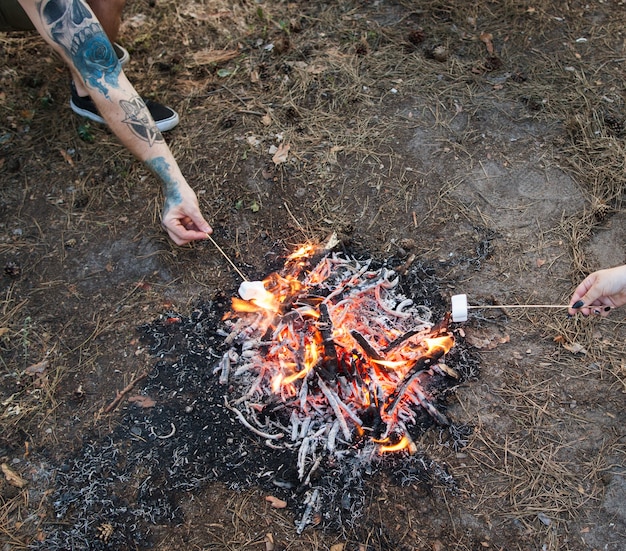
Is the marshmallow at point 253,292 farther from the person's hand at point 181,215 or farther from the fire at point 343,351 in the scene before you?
the person's hand at point 181,215

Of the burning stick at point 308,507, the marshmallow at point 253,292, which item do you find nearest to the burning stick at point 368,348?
the marshmallow at point 253,292

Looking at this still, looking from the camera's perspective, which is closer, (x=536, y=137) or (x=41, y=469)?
(x=41, y=469)

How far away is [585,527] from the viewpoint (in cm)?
225

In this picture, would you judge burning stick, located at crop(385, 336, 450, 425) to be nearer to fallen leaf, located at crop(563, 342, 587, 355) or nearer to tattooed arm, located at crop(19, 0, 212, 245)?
fallen leaf, located at crop(563, 342, 587, 355)

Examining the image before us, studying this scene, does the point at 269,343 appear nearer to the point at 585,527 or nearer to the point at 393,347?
the point at 393,347

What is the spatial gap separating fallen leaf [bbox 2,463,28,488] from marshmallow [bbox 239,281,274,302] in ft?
4.57

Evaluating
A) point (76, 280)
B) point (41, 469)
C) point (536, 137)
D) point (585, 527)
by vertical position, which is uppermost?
point (76, 280)

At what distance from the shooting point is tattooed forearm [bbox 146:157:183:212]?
2746 mm

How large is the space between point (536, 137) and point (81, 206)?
3085 mm

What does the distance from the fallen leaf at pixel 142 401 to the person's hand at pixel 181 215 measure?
853 mm

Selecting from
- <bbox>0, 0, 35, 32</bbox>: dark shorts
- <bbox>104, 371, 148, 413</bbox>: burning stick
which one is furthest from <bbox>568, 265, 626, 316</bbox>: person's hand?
<bbox>0, 0, 35, 32</bbox>: dark shorts

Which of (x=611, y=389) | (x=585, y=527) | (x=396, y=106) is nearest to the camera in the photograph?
(x=585, y=527)

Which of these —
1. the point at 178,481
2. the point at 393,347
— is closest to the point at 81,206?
the point at 178,481

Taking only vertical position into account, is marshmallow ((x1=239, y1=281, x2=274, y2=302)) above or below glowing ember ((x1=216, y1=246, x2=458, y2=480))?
above
